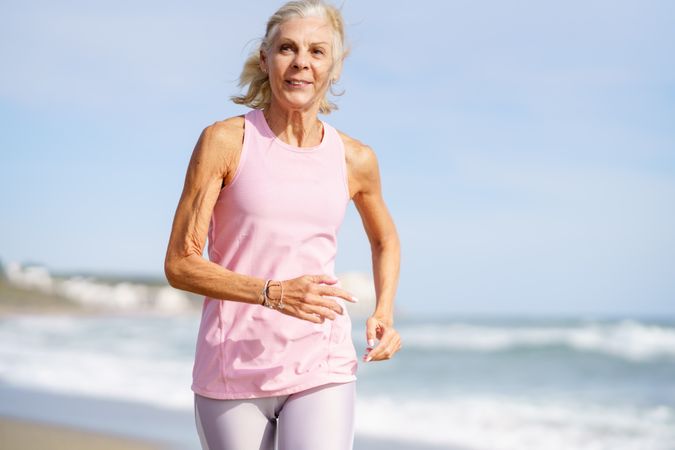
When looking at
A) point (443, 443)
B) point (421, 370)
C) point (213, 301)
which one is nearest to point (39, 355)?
point (421, 370)

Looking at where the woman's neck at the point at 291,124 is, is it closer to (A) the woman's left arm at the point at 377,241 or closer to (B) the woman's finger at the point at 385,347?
(A) the woman's left arm at the point at 377,241

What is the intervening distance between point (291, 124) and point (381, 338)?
0.66 metres

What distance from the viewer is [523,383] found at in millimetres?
15531

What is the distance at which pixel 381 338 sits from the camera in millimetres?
2740

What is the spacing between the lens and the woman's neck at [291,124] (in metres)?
2.68

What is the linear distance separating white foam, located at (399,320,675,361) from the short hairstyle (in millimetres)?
17684

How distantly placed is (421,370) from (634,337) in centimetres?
788

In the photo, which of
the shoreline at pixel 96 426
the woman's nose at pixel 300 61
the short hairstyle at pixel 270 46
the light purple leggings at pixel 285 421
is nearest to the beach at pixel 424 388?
the shoreline at pixel 96 426

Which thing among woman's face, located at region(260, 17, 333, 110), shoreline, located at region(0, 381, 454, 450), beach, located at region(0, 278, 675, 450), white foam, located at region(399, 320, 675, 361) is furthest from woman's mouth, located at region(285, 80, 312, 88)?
white foam, located at region(399, 320, 675, 361)

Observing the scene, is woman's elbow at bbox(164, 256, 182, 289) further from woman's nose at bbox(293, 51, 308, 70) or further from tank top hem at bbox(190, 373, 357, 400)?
woman's nose at bbox(293, 51, 308, 70)

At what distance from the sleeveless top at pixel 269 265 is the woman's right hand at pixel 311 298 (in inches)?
8.1

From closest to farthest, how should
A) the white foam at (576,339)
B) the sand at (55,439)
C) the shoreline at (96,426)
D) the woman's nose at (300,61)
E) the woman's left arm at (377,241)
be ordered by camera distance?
the woman's nose at (300,61) < the woman's left arm at (377,241) < the sand at (55,439) < the shoreline at (96,426) < the white foam at (576,339)

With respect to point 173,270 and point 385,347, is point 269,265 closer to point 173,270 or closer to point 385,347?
point 173,270

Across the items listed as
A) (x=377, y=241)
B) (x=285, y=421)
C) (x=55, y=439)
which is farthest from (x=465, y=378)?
(x=285, y=421)
